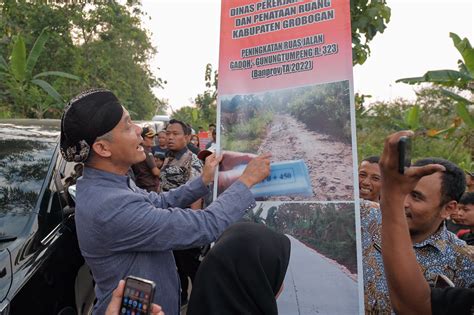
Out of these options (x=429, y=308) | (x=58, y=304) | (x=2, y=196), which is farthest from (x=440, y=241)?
(x=2, y=196)

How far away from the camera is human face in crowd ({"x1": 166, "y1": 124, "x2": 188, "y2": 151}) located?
565cm

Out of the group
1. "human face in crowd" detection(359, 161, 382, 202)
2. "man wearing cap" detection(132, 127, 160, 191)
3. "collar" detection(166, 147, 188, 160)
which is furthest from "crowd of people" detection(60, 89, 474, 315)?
"man wearing cap" detection(132, 127, 160, 191)

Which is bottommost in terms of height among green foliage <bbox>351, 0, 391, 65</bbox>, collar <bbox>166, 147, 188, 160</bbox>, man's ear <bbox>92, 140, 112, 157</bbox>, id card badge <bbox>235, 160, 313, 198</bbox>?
id card badge <bbox>235, 160, 313, 198</bbox>

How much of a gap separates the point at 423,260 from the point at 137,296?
52.9 inches

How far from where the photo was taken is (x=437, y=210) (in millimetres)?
2258

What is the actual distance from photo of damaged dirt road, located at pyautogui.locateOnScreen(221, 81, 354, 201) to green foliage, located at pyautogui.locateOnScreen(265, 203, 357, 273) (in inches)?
2.1

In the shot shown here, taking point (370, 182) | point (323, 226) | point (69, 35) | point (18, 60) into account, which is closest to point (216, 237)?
point (323, 226)

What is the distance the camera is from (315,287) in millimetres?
2291

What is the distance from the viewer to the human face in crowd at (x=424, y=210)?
2.23 m

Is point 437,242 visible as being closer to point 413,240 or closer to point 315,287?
point 413,240

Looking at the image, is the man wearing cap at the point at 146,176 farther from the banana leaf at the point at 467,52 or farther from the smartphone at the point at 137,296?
the smartphone at the point at 137,296

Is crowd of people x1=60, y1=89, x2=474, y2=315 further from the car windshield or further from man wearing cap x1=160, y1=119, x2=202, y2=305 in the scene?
man wearing cap x1=160, y1=119, x2=202, y2=305

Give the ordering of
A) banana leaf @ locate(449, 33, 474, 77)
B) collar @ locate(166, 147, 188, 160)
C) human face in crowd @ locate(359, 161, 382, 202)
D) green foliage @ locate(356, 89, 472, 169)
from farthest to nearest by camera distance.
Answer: green foliage @ locate(356, 89, 472, 169) < banana leaf @ locate(449, 33, 474, 77) < collar @ locate(166, 147, 188, 160) < human face in crowd @ locate(359, 161, 382, 202)

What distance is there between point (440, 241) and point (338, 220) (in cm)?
46
